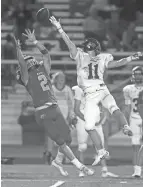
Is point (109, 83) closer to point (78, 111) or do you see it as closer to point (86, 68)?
point (78, 111)

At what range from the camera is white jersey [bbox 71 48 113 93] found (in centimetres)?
870

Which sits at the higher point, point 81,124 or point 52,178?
point 81,124

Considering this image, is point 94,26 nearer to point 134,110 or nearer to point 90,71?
point 134,110

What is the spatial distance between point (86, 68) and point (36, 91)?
0.69 m

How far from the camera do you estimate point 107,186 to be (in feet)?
30.7

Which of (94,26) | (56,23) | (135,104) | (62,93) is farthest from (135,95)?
(94,26)

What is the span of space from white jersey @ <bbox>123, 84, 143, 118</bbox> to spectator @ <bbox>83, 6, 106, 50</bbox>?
3548 mm

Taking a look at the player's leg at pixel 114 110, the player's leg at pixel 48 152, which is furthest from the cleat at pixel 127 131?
the player's leg at pixel 48 152

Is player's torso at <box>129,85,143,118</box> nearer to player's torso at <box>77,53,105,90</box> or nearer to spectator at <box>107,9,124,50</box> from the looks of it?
player's torso at <box>77,53,105,90</box>

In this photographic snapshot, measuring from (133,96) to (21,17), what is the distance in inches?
216

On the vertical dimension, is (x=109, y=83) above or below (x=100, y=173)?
above

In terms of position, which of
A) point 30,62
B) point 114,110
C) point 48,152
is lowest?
point 48,152

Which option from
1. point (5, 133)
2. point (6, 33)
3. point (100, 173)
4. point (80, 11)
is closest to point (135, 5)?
point (80, 11)

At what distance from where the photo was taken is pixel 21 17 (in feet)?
50.2
